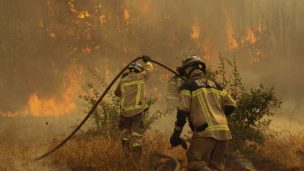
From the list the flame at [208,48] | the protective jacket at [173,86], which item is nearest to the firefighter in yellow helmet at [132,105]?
the protective jacket at [173,86]

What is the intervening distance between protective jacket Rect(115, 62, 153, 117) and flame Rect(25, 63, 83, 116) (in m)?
17.2

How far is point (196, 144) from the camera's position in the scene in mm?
5805

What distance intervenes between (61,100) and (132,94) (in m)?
19.9

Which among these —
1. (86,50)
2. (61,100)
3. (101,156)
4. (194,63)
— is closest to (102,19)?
(86,50)

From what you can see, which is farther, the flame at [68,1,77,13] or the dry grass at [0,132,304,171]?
the flame at [68,1,77,13]

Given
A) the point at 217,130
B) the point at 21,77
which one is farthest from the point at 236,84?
the point at 21,77

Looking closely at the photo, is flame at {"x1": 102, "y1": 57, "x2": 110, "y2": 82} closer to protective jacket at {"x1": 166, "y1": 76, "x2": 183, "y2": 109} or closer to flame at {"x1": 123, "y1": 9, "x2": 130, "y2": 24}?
flame at {"x1": 123, "y1": 9, "x2": 130, "y2": 24}

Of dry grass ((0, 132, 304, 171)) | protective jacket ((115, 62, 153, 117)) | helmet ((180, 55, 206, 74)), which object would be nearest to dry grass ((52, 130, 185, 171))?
dry grass ((0, 132, 304, 171))

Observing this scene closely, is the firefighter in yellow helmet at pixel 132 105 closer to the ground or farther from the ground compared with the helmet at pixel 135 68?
closer to the ground

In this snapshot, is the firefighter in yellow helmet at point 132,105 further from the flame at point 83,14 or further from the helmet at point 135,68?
the flame at point 83,14

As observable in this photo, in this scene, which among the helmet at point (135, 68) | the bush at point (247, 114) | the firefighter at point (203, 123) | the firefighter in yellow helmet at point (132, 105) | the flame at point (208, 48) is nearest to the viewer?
the firefighter at point (203, 123)

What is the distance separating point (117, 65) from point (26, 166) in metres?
22.9

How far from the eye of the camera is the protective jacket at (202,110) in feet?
18.8

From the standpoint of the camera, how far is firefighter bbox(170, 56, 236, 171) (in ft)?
18.8
